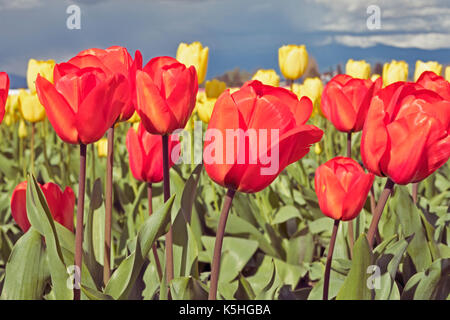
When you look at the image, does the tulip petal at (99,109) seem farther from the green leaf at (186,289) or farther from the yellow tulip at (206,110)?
the yellow tulip at (206,110)

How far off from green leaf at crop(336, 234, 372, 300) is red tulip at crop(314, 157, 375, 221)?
3.7 inches

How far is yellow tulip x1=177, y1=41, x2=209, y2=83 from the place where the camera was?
4.60 feet

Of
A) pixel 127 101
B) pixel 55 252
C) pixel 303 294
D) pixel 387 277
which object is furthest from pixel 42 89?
pixel 303 294

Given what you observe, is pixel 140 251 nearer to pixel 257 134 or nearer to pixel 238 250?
pixel 257 134

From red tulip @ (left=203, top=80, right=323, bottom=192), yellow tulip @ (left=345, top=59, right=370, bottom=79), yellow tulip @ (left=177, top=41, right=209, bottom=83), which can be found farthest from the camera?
yellow tulip @ (left=345, top=59, right=370, bottom=79)

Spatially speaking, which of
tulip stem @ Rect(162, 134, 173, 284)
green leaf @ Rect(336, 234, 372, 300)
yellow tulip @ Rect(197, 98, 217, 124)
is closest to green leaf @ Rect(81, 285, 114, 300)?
tulip stem @ Rect(162, 134, 173, 284)

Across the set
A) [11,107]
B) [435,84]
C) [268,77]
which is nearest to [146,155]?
[435,84]

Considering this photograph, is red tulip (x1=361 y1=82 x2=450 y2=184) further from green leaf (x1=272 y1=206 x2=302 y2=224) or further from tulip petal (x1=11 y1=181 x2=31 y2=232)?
green leaf (x1=272 y1=206 x2=302 y2=224)

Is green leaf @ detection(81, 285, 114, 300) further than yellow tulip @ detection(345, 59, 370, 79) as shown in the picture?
No

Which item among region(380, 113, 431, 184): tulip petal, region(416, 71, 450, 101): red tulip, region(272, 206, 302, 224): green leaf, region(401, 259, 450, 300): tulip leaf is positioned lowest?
region(272, 206, 302, 224): green leaf

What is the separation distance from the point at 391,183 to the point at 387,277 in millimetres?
235

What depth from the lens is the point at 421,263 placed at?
1112 millimetres

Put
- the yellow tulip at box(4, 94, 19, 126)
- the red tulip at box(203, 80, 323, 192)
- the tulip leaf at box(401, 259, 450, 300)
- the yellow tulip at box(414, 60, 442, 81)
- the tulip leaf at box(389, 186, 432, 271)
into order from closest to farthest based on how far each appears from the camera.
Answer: the red tulip at box(203, 80, 323, 192), the tulip leaf at box(401, 259, 450, 300), the tulip leaf at box(389, 186, 432, 271), the yellow tulip at box(414, 60, 442, 81), the yellow tulip at box(4, 94, 19, 126)

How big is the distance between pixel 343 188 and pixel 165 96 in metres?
0.29
